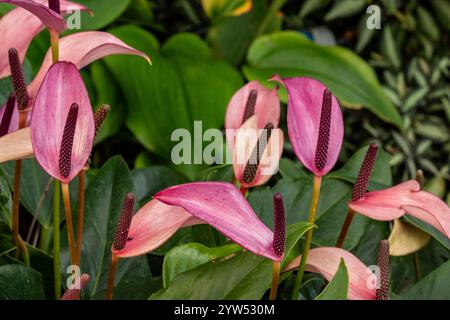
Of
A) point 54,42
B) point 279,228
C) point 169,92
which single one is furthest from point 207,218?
point 169,92

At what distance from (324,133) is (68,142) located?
0.15 m

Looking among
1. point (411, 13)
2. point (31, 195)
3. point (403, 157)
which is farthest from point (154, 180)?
point (411, 13)

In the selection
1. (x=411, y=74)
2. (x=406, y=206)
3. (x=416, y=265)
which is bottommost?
(x=411, y=74)

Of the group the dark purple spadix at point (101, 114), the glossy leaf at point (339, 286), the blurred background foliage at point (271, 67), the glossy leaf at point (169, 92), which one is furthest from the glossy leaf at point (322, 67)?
the glossy leaf at point (339, 286)

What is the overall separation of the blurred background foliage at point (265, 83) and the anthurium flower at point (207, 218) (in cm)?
8

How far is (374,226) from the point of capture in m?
0.55

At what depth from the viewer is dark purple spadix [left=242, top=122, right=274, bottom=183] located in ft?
1.57

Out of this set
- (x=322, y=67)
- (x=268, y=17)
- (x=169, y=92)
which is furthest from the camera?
(x=268, y=17)

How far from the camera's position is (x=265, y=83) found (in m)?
1.31

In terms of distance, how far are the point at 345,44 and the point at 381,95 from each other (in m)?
0.34

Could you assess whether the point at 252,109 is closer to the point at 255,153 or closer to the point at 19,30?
the point at 255,153

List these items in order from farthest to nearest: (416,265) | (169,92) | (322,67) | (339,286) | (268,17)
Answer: (268,17) < (322,67) < (169,92) < (416,265) < (339,286)

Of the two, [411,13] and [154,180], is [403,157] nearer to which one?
[411,13]

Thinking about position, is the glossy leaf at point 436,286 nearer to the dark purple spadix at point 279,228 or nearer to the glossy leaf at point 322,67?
the dark purple spadix at point 279,228
